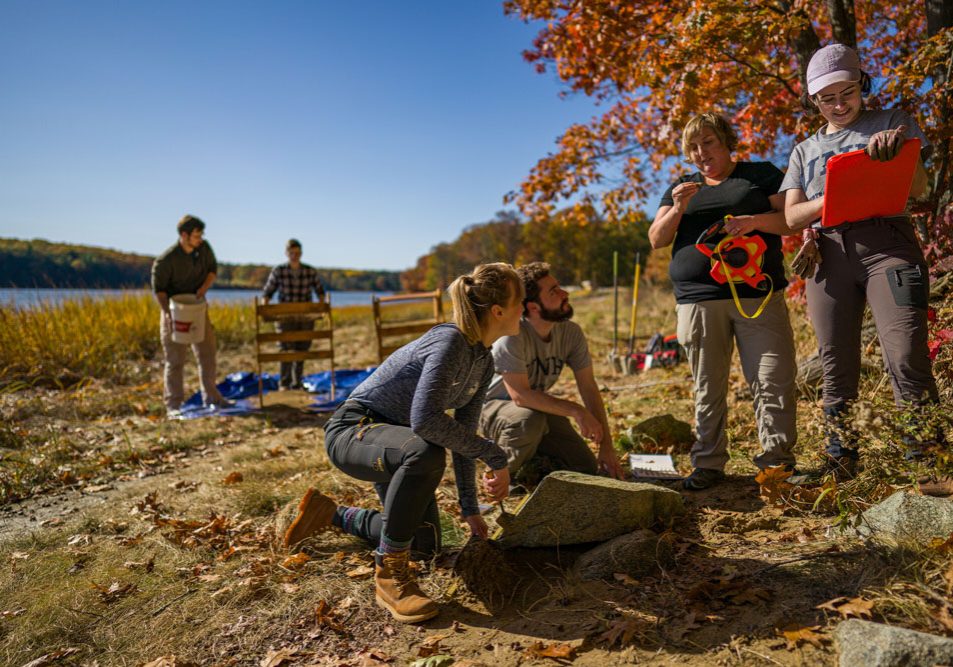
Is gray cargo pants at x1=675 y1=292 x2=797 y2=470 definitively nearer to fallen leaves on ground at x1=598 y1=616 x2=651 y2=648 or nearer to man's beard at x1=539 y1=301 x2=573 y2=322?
man's beard at x1=539 y1=301 x2=573 y2=322

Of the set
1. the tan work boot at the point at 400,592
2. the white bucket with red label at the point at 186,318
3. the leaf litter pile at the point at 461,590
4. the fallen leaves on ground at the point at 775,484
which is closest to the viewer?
the leaf litter pile at the point at 461,590

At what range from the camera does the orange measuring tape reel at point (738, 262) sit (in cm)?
300

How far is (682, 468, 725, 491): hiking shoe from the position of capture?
325cm

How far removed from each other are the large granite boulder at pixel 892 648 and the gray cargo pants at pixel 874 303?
1004 millimetres

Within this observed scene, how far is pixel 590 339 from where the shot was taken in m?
10.8

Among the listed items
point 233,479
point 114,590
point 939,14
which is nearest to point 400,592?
point 114,590

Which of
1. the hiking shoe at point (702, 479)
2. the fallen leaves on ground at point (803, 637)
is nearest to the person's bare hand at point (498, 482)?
the fallen leaves on ground at point (803, 637)

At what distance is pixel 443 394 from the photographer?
236 cm

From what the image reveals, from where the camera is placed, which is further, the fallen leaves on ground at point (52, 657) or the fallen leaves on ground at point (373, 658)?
the fallen leaves on ground at point (52, 657)

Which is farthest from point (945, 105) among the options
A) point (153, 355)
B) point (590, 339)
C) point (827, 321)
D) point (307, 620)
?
point (153, 355)

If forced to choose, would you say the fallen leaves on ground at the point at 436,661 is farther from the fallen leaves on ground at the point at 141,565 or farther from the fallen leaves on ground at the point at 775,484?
the fallen leaves on ground at the point at 775,484

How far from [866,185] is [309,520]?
2898 millimetres

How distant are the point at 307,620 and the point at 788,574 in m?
1.84

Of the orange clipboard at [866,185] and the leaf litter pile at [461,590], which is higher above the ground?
the orange clipboard at [866,185]
